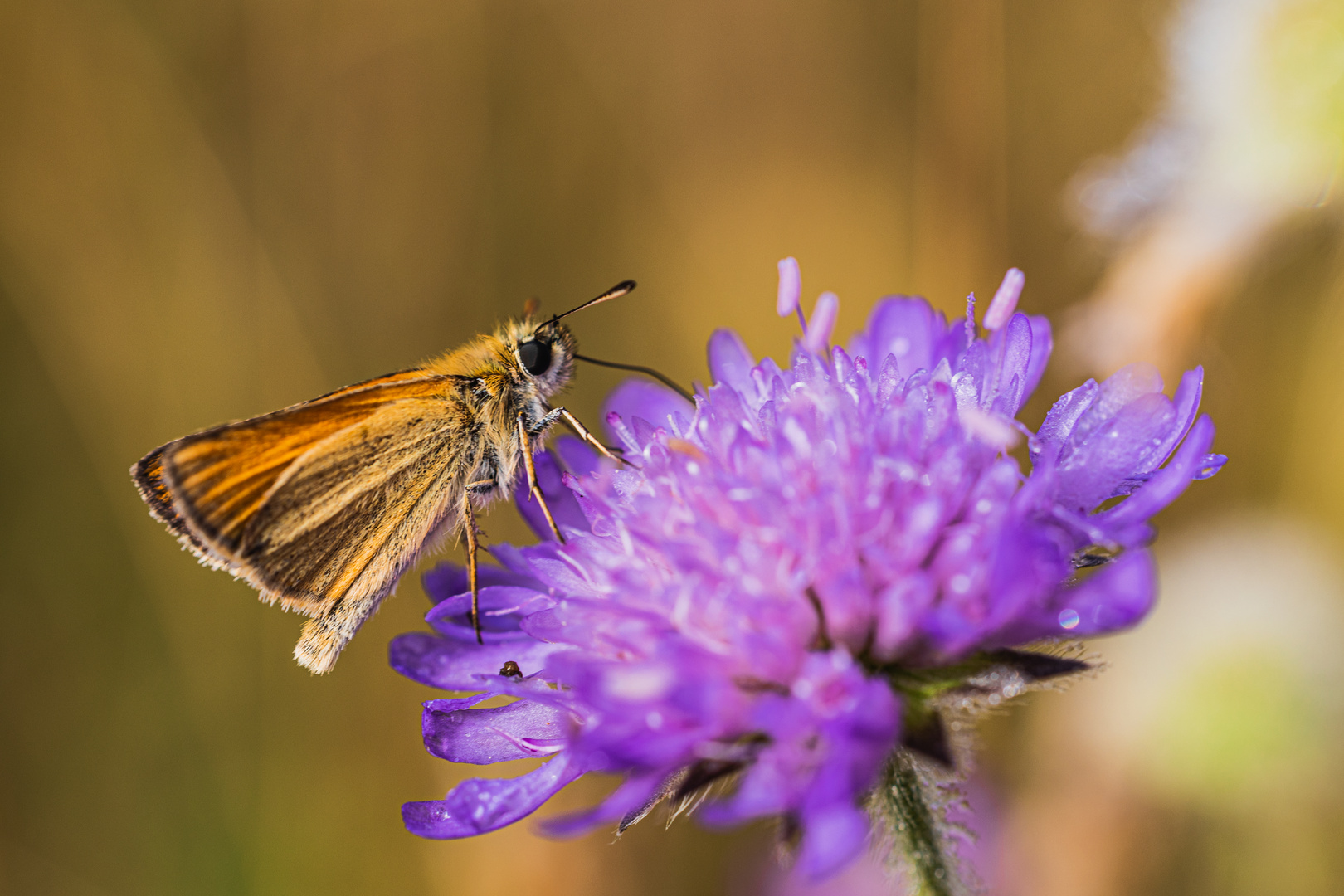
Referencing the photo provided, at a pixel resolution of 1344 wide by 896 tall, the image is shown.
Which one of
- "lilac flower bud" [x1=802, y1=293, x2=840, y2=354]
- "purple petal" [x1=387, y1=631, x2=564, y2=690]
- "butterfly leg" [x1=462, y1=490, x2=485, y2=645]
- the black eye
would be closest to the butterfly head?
the black eye

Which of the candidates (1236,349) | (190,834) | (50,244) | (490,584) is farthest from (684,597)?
(50,244)

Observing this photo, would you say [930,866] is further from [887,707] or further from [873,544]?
[873,544]

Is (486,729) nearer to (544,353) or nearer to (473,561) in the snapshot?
(473,561)

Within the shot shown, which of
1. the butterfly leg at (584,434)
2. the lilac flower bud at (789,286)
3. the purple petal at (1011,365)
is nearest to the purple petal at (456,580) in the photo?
the butterfly leg at (584,434)

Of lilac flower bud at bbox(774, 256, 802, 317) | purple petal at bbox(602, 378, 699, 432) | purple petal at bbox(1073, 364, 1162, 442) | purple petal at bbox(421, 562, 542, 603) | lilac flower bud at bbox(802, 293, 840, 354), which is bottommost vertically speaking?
purple petal at bbox(1073, 364, 1162, 442)

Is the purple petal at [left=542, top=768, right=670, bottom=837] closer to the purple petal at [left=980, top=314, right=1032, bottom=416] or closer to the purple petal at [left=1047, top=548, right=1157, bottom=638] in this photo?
the purple petal at [left=1047, top=548, right=1157, bottom=638]

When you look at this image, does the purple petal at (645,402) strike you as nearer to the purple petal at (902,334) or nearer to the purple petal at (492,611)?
the purple petal at (902,334)
